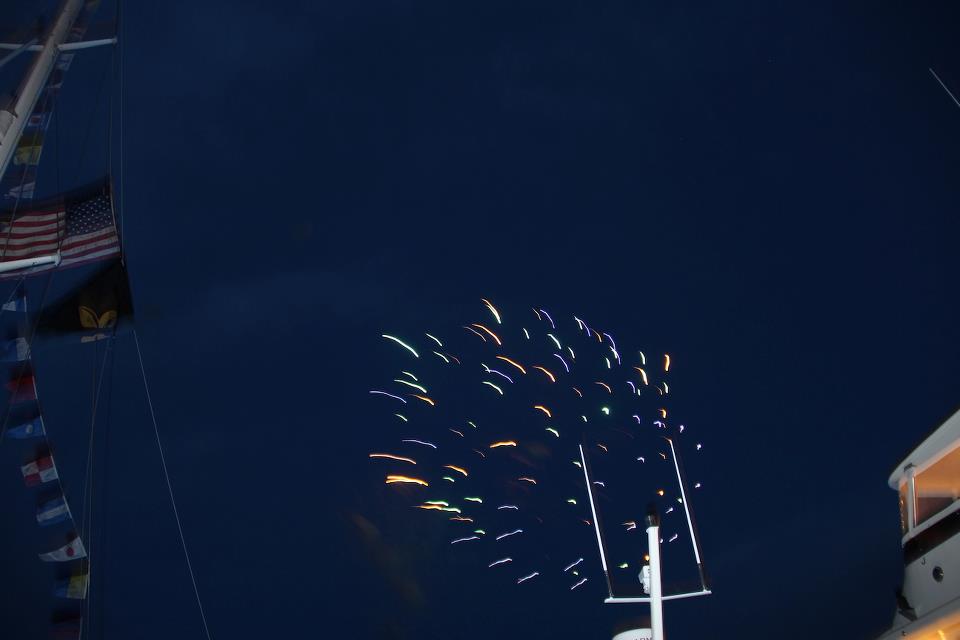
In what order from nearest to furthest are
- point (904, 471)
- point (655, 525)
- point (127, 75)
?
point (655, 525), point (904, 471), point (127, 75)

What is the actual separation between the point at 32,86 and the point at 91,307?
14.1 ft

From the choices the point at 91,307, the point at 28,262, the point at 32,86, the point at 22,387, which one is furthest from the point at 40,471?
the point at 32,86

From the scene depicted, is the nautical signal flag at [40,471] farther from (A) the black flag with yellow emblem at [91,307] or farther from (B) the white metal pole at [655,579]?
(B) the white metal pole at [655,579]

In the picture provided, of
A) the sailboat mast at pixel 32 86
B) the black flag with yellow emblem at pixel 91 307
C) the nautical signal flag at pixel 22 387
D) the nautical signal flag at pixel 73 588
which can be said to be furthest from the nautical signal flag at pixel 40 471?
the sailboat mast at pixel 32 86

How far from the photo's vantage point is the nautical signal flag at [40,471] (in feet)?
62.0

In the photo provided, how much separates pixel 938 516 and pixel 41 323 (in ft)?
56.3

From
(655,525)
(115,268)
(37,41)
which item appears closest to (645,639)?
(655,525)

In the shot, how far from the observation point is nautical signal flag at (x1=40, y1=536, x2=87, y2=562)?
18469 millimetres

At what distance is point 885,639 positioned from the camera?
13297 millimetres

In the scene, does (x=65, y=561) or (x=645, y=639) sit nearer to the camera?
(x=645, y=639)

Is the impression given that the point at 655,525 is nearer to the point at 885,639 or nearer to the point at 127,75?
the point at 885,639

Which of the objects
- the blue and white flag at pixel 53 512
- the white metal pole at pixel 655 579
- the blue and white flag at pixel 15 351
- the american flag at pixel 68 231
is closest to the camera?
the white metal pole at pixel 655 579

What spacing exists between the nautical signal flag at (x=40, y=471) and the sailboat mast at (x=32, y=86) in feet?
24.2

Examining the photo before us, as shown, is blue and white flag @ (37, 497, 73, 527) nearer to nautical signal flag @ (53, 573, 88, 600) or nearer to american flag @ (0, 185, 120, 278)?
nautical signal flag @ (53, 573, 88, 600)
